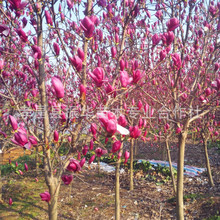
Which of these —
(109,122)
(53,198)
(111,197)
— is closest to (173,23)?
(109,122)

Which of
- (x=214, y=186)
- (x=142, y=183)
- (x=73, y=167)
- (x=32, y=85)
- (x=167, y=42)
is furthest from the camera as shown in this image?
(x=142, y=183)

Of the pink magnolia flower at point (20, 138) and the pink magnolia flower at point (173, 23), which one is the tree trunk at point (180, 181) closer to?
the pink magnolia flower at point (173, 23)

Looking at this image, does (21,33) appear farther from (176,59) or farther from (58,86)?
(176,59)

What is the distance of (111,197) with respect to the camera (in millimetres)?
4520

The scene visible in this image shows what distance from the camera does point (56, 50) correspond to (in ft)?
6.44

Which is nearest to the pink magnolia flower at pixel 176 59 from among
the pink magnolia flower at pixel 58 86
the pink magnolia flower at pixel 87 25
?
the pink magnolia flower at pixel 87 25

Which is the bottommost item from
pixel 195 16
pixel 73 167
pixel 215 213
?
pixel 215 213

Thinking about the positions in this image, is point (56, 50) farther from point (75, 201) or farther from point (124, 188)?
point (124, 188)

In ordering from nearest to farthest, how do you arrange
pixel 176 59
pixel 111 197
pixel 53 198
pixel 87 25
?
pixel 87 25 → pixel 53 198 → pixel 176 59 → pixel 111 197

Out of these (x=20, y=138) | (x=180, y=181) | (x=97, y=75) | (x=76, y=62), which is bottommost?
(x=180, y=181)

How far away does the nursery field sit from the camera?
374 cm

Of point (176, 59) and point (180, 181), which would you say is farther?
point (180, 181)

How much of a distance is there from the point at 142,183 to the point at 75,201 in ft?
6.14

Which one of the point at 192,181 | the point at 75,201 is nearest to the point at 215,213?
the point at 192,181
